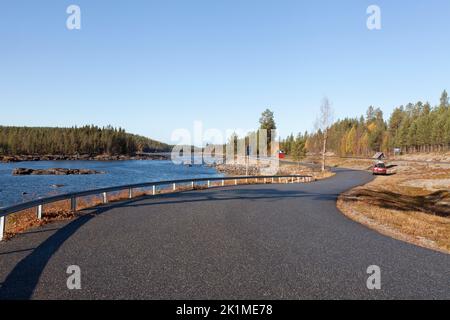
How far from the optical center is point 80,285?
5.36m

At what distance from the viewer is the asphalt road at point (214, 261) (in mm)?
5227

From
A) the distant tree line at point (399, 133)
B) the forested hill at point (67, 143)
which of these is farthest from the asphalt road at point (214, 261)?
the forested hill at point (67, 143)

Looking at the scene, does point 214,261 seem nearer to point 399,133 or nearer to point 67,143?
point 399,133

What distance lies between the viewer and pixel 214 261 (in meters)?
6.73

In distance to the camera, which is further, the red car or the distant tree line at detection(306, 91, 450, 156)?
the distant tree line at detection(306, 91, 450, 156)

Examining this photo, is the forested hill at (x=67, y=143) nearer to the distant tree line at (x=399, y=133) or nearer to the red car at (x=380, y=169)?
the distant tree line at (x=399, y=133)

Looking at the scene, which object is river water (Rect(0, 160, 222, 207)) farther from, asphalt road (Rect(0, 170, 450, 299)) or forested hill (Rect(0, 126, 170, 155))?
forested hill (Rect(0, 126, 170, 155))

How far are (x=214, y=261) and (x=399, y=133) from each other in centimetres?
10944

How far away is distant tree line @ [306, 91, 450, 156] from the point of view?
9172cm

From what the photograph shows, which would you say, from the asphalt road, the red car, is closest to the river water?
the asphalt road

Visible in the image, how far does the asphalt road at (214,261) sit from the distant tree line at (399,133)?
51.6 m

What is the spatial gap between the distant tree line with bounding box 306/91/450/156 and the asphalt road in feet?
169
